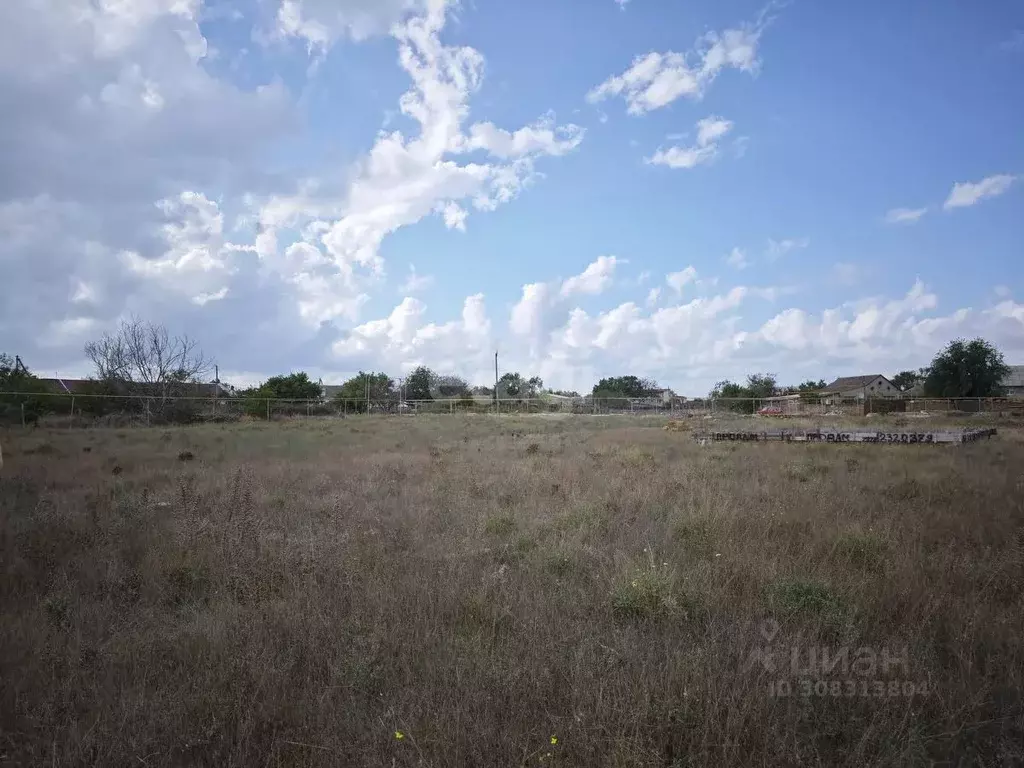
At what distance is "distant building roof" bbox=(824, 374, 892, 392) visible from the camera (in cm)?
9394

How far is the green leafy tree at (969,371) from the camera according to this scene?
5725cm

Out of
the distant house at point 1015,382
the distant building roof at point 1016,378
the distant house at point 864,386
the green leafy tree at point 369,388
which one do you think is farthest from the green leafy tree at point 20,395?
the distant building roof at point 1016,378

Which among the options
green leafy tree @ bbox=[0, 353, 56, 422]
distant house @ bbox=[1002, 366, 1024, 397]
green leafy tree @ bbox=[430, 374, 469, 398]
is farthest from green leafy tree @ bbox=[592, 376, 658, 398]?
green leafy tree @ bbox=[0, 353, 56, 422]

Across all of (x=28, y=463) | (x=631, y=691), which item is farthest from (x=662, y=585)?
(x=28, y=463)

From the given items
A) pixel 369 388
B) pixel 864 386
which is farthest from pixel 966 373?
pixel 369 388

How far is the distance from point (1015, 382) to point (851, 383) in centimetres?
2267

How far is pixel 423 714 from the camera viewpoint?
10.1 ft

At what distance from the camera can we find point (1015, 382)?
284 feet

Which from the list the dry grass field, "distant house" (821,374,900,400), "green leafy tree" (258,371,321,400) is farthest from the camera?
"distant house" (821,374,900,400)

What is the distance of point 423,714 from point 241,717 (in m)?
1.07

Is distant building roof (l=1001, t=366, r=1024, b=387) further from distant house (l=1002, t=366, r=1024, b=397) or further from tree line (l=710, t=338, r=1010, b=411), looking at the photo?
tree line (l=710, t=338, r=1010, b=411)

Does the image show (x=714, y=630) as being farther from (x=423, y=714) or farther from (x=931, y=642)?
(x=423, y=714)

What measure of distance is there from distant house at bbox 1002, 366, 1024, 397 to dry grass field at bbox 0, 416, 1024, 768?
98423mm

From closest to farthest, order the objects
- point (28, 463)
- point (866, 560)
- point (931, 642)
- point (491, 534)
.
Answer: point (931, 642), point (866, 560), point (491, 534), point (28, 463)
